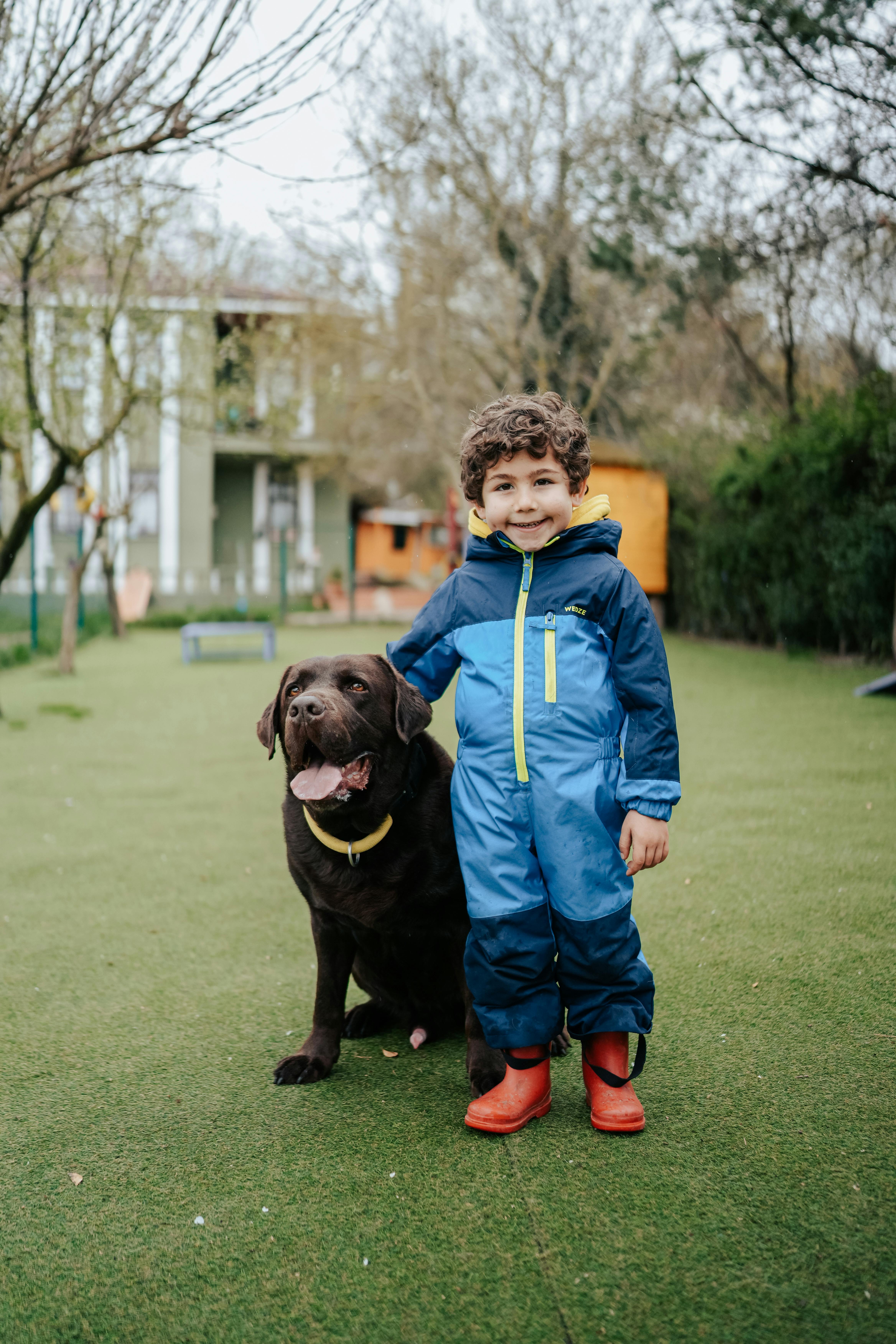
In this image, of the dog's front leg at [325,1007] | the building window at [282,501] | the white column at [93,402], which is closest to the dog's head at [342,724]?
the dog's front leg at [325,1007]

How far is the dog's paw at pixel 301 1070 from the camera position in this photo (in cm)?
253

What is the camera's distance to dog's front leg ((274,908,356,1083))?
254cm

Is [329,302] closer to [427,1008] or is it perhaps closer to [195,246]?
[195,246]

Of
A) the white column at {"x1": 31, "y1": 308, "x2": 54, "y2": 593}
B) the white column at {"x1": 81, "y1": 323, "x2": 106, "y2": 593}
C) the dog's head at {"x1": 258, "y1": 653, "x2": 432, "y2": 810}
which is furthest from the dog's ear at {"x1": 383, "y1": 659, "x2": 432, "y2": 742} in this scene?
the white column at {"x1": 81, "y1": 323, "x2": 106, "y2": 593}

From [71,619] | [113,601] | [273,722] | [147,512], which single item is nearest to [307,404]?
[147,512]

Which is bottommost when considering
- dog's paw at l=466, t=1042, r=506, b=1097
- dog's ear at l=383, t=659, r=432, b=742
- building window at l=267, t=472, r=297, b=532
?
dog's paw at l=466, t=1042, r=506, b=1097

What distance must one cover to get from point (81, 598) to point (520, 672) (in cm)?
1681

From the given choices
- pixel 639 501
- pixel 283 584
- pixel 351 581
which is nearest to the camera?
pixel 639 501

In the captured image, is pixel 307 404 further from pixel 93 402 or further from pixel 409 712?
pixel 409 712

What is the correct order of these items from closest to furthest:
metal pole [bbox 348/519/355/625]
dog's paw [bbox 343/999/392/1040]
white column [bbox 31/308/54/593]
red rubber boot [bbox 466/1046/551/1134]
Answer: red rubber boot [bbox 466/1046/551/1134] → dog's paw [bbox 343/999/392/1040] → white column [bbox 31/308/54/593] → metal pole [bbox 348/519/355/625]

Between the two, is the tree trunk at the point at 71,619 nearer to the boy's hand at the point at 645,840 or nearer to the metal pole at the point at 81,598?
the metal pole at the point at 81,598

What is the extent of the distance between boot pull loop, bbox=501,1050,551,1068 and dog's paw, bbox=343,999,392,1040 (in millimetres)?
663

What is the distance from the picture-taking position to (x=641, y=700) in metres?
2.19

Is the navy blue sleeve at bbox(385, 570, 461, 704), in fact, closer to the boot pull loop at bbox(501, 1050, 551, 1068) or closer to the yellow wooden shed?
the boot pull loop at bbox(501, 1050, 551, 1068)
